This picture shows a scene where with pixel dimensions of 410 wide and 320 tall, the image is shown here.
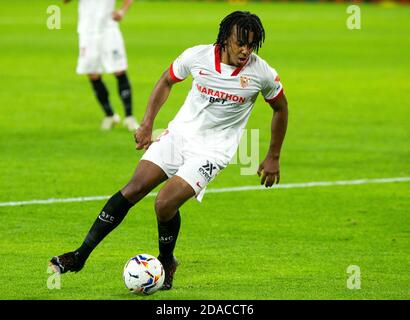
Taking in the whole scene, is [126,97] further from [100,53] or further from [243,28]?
[243,28]

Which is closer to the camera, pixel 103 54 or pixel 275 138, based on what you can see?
pixel 275 138

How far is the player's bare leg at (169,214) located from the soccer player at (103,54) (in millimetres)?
8945

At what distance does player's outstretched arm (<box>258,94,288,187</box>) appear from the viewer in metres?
9.23

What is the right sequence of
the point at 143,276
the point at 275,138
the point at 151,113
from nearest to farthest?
the point at 143,276
the point at 151,113
the point at 275,138

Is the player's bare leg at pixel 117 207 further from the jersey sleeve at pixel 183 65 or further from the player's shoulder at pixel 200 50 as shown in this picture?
the player's shoulder at pixel 200 50

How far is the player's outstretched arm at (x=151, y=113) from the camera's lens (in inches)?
358

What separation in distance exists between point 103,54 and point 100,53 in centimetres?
8

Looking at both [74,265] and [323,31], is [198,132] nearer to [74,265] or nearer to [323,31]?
[74,265]

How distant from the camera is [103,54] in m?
18.2

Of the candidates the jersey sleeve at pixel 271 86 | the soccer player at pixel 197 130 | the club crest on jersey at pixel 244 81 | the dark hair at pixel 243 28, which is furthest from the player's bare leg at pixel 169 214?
the dark hair at pixel 243 28

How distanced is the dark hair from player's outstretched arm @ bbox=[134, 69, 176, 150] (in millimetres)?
576

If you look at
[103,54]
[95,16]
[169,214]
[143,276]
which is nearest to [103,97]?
[103,54]

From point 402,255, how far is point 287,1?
42.4 meters
